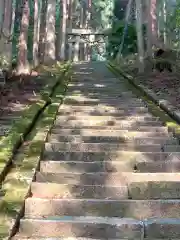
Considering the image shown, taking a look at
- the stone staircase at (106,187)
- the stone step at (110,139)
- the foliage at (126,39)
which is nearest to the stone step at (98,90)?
the stone staircase at (106,187)

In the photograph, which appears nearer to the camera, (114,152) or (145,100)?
(114,152)

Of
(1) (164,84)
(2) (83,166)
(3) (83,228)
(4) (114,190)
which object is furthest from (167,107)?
(3) (83,228)

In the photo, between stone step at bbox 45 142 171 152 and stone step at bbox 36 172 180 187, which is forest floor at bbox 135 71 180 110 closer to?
stone step at bbox 45 142 171 152

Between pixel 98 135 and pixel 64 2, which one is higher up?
pixel 64 2

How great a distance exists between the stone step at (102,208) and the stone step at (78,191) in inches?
11.4

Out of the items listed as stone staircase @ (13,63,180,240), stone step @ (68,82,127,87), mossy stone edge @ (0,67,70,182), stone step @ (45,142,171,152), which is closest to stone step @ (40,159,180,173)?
stone staircase @ (13,63,180,240)

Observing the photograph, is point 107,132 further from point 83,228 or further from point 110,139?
point 83,228

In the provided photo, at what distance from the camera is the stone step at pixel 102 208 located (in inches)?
167

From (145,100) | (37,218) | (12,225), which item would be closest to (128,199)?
(37,218)

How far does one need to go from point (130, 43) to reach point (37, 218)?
99.0 ft

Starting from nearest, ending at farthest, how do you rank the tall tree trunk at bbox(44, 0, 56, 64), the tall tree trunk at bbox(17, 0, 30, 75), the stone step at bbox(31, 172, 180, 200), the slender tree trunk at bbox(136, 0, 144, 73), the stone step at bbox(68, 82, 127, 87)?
the stone step at bbox(31, 172, 180, 200) → the stone step at bbox(68, 82, 127, 87) → the tall tree trunk at bbox(17, 0, 30, 75) → the slender tree trunk at bbox(136, 0, 144, 73) → the tall tree trunk at bbox(44, 0, 56, 64)

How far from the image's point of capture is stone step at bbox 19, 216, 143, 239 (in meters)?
3.86

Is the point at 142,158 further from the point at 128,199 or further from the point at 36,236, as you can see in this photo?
the point at 36,236

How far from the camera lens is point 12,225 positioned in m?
3.77
